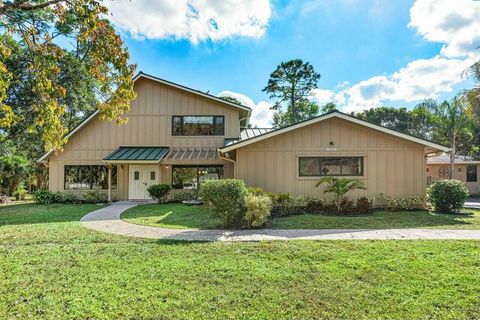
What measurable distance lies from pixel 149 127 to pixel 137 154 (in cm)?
230

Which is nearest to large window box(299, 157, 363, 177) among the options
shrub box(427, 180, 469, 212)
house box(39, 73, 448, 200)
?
shrub box(427, 180, 469, 212)

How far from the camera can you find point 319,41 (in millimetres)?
15719

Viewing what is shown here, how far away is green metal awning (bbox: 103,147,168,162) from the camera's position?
1594cm

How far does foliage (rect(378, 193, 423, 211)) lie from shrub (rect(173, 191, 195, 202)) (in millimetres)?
10916

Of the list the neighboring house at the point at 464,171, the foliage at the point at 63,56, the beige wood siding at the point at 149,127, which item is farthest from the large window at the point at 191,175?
the neighboring house at the point at 464,171

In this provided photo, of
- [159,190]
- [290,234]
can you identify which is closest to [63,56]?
[290,234]

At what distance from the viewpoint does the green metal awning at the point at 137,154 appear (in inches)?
627

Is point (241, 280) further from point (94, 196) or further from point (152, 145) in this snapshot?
point (94, 196)

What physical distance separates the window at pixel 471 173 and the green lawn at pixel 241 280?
82.0ft

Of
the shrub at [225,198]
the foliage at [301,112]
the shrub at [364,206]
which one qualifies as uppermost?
the foliage at [301,112]

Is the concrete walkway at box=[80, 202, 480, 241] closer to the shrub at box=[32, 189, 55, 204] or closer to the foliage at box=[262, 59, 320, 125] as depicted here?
the shrub at box=[32, 189, 55, 204]

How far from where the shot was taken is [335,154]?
42.2 ft

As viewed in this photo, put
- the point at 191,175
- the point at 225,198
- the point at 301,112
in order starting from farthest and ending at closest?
the point at 301,112 → the point at 191,175 → the point at 225,198

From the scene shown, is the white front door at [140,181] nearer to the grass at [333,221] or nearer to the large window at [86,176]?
the large window at [86,176]
